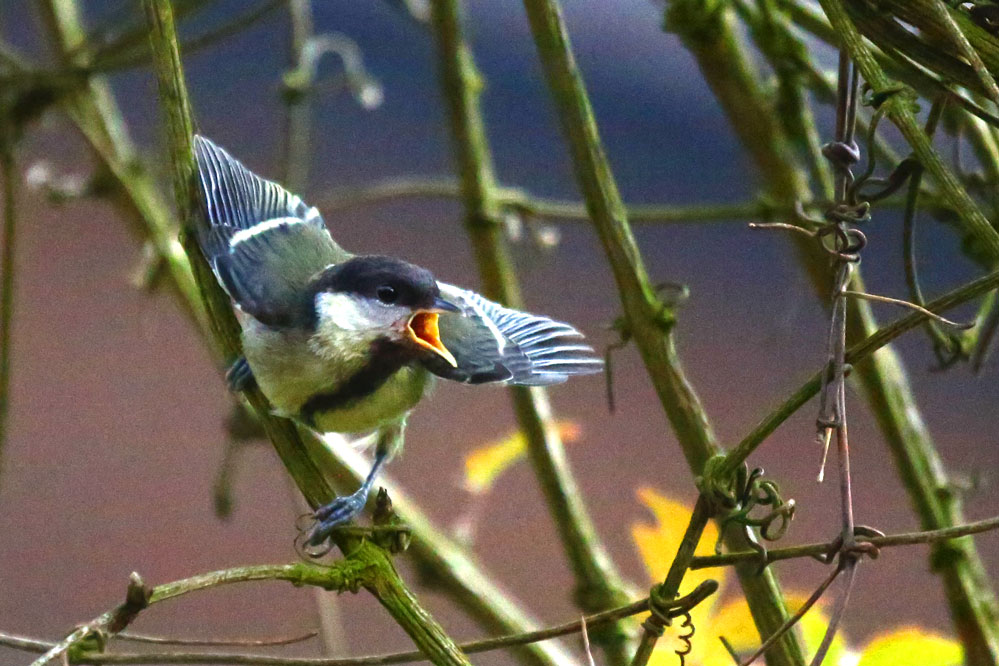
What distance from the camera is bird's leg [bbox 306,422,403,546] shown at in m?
0.82

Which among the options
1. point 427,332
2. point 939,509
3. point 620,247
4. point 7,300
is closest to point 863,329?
point 939,509

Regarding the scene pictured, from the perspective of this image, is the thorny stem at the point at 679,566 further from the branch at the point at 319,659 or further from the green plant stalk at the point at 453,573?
the green plant stalk at the point at 453,573

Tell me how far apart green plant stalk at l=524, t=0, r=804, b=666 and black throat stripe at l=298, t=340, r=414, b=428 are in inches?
11.5

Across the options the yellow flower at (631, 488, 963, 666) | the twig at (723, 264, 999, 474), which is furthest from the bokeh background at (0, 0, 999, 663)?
the twig at (723, 264, 999, 474)

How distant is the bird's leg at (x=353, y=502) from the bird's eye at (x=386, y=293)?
6.4 inches

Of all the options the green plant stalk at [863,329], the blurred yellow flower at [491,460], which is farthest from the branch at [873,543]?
the blurred yellow flower at [491,460]

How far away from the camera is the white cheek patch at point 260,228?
3.80ft

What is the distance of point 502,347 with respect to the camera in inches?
48.2

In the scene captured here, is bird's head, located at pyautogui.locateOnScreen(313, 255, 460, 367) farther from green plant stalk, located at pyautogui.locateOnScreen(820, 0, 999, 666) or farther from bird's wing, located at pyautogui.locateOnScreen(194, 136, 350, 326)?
green plant stalk, located at pyautogui.locateOnScreen(820, 0, 999, 666)

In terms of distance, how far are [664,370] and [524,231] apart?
525 millimetres

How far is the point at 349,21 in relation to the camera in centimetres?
267

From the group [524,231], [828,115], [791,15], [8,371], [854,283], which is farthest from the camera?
[828,115]

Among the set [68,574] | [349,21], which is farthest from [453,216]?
[68,574]

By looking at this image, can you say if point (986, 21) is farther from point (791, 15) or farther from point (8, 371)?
point (8, 371)
